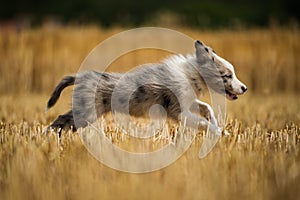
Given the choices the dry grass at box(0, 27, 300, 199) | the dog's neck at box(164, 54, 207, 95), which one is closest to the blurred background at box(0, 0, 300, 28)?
the dry grass at box(0, 27, 300, 199)

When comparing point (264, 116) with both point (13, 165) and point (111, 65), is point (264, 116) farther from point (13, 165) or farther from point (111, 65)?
point (111, 65)

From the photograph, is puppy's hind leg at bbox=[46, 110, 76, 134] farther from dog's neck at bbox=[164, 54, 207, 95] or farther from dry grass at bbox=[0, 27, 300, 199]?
dog's neck at bbox=[164, 54, 207, 95]

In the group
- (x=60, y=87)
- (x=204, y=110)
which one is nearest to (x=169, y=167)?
(x=204, y=110)

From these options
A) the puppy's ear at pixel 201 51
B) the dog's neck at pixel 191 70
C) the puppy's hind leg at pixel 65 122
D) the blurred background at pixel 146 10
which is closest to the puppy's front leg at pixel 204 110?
the dog's neck at pixel 191 70

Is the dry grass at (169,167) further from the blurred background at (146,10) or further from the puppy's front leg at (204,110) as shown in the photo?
the blurred background at (146,10)

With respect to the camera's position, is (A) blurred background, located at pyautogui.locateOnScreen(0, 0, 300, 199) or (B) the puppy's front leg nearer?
(A) blurred background, located at pyautogui.locateOnScreen(0, 0, 300, 199)

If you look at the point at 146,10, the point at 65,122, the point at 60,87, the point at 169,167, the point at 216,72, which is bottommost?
the point at 169,167

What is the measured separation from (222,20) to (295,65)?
1495cm

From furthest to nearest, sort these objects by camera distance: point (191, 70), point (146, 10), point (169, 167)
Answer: point (146, 10)
point (191, 70)
point (169, 167)

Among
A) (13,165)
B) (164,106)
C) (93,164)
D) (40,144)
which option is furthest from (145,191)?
(164,106)

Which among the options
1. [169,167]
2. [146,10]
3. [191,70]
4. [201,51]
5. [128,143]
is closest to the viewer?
[169,167]

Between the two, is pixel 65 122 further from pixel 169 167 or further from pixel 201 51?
pixel 169 167

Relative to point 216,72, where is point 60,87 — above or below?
below

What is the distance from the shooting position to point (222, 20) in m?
26.0
